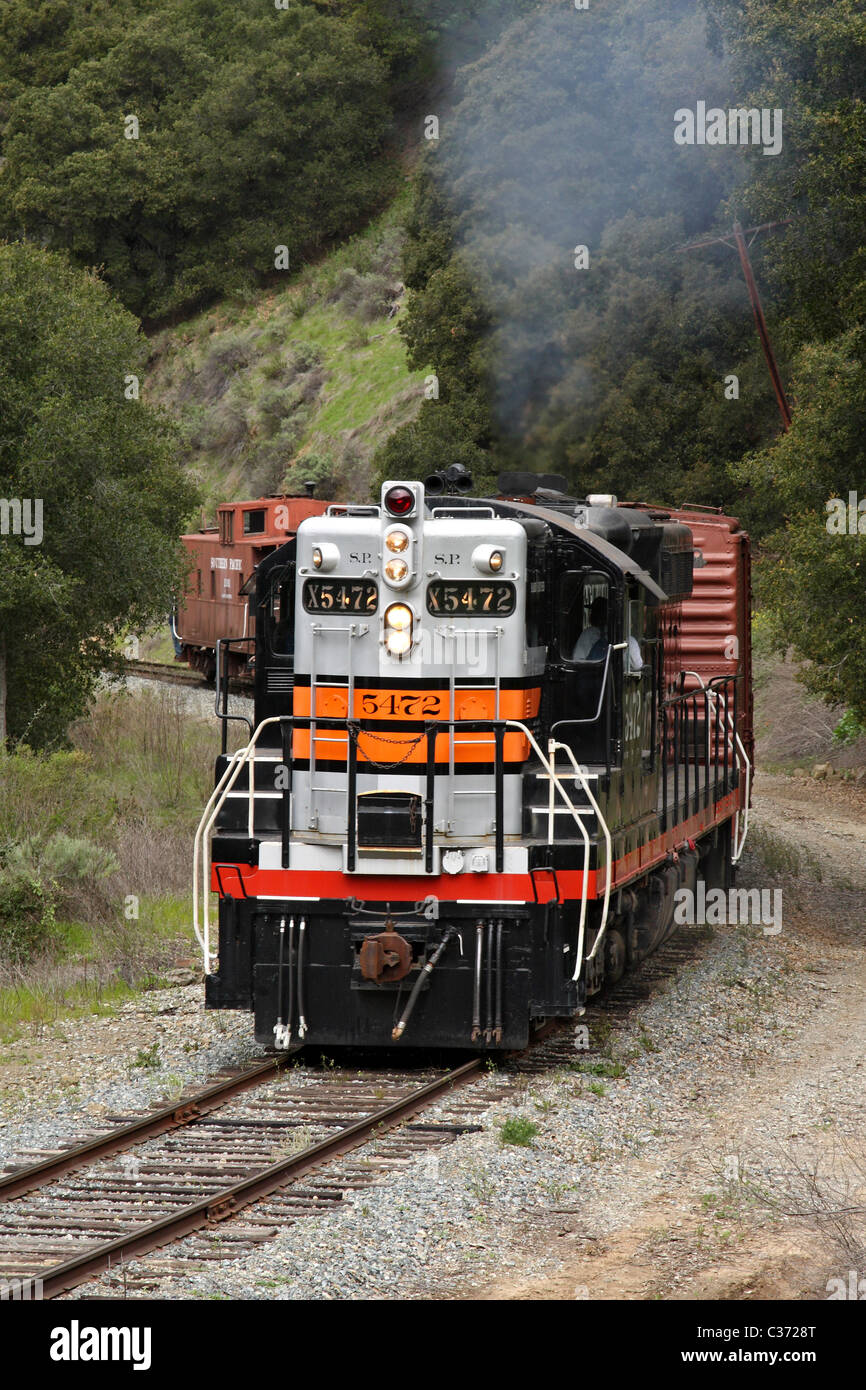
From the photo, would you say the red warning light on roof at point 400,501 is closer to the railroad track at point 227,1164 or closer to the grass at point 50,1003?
the railroad track at point 227,1164

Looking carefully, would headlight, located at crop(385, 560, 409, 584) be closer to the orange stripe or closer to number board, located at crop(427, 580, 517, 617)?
number board, located at crop(427, 580, 517, 617)

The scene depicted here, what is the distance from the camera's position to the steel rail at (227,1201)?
22.2 ft

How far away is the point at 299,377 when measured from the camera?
53750 mm

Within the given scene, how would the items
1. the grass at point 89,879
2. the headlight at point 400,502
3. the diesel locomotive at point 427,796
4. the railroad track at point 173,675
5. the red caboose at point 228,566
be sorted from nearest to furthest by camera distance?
the diesel locomotive at point 427,796 < the headlight at point 400,502 < the grass at point 89,879 < the red caboose at point 228,566 < the railroad track at point 173,675

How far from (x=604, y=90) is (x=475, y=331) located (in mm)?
6115

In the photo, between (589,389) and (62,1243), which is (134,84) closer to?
(589,389)

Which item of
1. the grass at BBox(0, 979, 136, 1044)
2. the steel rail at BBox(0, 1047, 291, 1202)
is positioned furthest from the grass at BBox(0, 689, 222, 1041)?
the steel rail at BBox(0, 1047, 291, 1202)

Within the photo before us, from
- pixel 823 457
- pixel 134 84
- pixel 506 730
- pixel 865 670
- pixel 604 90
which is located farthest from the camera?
pixel 134 84

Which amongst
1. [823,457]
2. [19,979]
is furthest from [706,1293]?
[823,457]

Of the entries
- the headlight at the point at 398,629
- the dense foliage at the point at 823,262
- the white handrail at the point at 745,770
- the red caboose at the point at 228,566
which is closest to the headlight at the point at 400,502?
the headlight at the point at 398,629

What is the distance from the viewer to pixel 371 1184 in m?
8.20

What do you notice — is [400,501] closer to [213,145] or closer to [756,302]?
[756,302]

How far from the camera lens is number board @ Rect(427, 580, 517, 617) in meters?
10.5

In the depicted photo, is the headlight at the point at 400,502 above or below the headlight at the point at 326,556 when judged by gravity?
above
